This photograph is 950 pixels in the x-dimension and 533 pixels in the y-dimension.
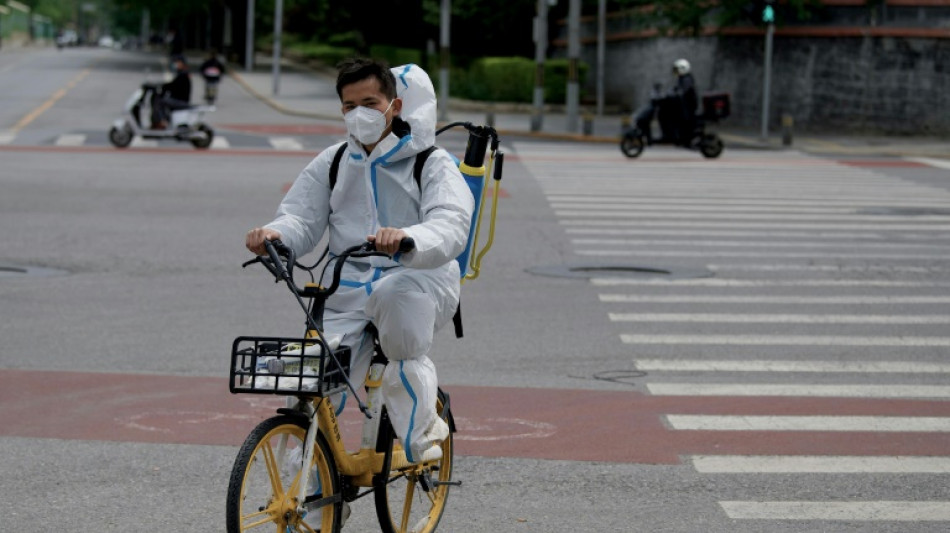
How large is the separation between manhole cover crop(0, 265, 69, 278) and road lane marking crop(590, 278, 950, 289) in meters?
4.52

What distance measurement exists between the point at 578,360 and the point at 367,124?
5.02 meters

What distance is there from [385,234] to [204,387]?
14.5ft

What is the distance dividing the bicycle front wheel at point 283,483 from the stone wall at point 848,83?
35939 millimetres

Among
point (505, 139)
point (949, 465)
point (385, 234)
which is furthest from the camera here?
point (505, 139)

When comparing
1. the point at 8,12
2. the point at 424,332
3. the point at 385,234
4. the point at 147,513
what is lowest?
the point at 147,513

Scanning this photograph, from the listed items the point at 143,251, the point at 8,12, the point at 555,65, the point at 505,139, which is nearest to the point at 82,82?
the point at 555,65

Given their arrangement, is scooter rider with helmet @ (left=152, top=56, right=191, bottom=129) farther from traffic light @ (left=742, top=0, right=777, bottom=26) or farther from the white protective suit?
the white protective suit

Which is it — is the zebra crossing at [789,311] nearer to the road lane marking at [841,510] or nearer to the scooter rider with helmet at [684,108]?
the road lane marking at [841,510]

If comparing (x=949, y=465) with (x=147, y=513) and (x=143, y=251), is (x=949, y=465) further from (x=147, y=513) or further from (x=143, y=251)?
(x=143, y=251)

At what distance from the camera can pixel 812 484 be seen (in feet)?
23.1

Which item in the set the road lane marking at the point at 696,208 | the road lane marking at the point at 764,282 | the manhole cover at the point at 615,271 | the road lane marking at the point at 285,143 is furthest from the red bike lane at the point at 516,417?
the road lane marking at the point at 285,143

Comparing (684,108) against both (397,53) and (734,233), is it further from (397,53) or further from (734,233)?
(397,53)

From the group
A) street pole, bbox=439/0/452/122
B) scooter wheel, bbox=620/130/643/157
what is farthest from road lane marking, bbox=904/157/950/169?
street pole, bbox=439/0/452/122

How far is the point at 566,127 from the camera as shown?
4009cm
